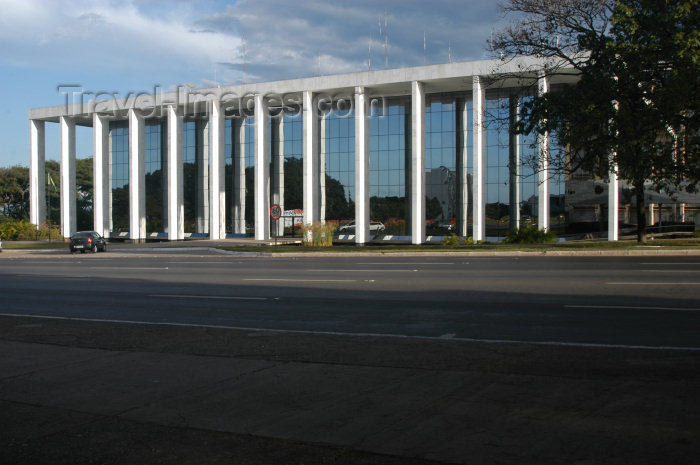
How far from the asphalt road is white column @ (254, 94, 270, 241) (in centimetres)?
2601

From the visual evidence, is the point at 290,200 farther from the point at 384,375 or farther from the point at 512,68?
the point at 384,375

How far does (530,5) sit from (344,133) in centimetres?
3140

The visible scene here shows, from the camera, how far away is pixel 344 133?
49125mm

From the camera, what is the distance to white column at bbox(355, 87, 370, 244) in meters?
43.6

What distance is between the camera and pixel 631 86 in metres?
14.7

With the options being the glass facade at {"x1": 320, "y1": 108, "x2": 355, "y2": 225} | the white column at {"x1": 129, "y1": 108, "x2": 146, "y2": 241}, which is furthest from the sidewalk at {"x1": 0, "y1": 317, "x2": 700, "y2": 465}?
the white column at {"x1": 129, "y1": 108, "x2": 146, "y2": 241}

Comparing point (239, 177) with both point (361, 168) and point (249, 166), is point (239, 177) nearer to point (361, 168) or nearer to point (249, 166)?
point (249, 166)

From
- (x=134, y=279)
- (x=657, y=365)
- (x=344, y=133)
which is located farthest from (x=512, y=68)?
(x=657, y=365)

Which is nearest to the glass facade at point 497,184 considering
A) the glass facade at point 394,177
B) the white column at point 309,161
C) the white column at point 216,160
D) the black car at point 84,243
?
the glass facade at point 394,177

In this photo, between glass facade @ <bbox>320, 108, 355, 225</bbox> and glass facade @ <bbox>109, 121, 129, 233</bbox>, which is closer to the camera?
glass facade @ <bbox>320, 108, 355, 225</bbox>

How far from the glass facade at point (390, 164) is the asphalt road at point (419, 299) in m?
25.6

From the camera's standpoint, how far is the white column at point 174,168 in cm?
5103

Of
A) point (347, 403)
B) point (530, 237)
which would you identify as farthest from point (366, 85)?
point (347, 403)

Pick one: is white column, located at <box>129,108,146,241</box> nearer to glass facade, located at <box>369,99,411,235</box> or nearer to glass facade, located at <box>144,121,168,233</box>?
glass facade, located at <box>144,121,168,233</box>
